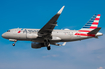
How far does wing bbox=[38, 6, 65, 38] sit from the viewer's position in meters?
41.2

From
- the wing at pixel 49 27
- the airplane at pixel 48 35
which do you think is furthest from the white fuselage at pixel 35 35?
the wing at pixel 49 27

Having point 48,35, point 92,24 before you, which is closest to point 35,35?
point 48,35

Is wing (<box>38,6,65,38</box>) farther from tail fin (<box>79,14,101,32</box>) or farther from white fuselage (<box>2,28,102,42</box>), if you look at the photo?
tail fin (<box>79,14,101,32</box>)

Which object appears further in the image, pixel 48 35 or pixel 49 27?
pixel 48 35

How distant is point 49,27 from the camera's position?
47.8m

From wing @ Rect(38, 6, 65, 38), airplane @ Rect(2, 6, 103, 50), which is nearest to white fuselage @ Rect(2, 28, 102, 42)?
airplane @ Rect(2, 6, 103, 50)

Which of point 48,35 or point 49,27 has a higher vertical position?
point 49,27

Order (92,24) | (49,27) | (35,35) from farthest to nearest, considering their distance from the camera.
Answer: (92,24)
(35,35)
(49,27)

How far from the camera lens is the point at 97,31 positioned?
50.3 meters

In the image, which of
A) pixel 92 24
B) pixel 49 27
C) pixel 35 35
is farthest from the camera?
pixel 92 24

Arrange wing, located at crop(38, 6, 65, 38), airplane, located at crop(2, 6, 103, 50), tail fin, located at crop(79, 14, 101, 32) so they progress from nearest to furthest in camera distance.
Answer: wing, located at crop(38, 6, 65, 38) → airplane, located at crop(2, 6, 103, 50) → tail fin, located at crop(79, 14, 101, 32)

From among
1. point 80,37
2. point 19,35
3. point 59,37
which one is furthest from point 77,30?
point 19,35

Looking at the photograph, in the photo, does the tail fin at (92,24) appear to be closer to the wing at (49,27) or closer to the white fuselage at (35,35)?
the white fuselage at (35,35)

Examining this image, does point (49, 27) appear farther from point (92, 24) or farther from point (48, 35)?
point (92, 24)
